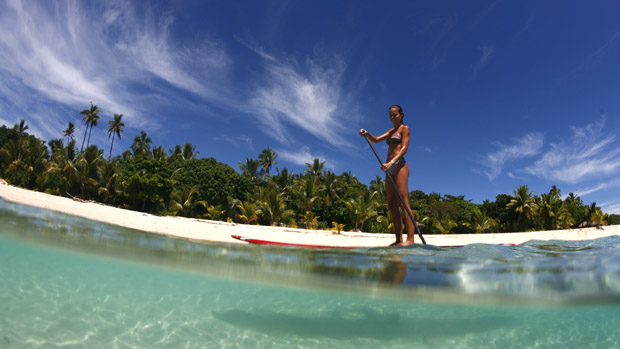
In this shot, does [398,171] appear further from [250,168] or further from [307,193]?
[250,168]

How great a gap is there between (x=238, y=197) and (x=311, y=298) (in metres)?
25.7

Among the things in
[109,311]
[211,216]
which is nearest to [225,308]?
[109,311]

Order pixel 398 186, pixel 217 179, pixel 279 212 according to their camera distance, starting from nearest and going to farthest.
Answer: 1. pixel 398 186
2. pixel 279 212
3. pixel 217 179

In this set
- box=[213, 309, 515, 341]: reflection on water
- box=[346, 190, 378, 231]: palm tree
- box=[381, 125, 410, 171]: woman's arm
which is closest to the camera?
box=[213, 309, 515, 341]: reflection on water

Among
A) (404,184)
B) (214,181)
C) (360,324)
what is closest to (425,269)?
(404,184)

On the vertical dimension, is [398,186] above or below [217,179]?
below

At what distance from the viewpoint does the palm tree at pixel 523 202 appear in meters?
31.5

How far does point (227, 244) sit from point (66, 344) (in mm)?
3747

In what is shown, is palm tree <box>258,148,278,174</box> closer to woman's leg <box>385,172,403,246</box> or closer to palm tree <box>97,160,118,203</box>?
palm tree <box>97,160,118,203</box>

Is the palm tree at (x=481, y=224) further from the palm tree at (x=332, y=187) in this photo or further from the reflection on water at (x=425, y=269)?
the reflection on water at (x=425, y=269)

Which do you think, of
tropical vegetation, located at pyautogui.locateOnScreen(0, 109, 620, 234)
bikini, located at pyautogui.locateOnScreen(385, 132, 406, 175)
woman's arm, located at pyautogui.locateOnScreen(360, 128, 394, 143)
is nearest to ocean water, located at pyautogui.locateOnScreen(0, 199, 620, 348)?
bikini, located at pyautogui.locateOnScreen(385, 132, 406, 175)

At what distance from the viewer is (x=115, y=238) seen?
26.3 feet

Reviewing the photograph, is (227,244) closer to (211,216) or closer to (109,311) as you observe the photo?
(109,311)

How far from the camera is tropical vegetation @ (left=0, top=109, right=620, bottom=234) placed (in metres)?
26.2
